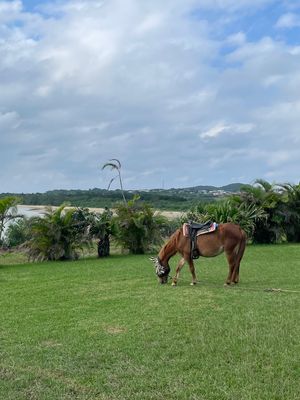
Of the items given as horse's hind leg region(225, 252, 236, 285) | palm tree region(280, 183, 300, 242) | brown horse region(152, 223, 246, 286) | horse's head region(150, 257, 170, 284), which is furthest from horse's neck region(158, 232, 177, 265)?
palm tree region(280, 183, 300, 242)

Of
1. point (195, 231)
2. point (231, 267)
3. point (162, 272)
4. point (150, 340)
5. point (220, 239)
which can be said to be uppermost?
point (195, 231)

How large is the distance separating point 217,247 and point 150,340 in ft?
13.5

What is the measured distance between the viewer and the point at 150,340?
5.90 m

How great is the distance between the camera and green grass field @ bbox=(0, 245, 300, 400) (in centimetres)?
451

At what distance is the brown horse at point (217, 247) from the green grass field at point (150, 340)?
331 mm

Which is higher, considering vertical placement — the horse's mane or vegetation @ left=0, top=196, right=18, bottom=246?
vegetation @ left=0, top=196, right=18, bottom=246

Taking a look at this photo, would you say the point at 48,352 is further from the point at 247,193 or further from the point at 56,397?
the point at 247,193

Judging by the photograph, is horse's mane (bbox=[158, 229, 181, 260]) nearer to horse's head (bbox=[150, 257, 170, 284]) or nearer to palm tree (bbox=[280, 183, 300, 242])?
horse's head (bbox=[150, 257, 170, 284])

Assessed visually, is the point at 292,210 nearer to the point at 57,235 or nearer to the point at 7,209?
the point at 57,235

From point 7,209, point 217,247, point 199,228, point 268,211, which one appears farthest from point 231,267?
point 268,211

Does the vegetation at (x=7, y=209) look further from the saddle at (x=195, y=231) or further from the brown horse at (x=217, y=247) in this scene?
the saddle at (x=195, y=231)

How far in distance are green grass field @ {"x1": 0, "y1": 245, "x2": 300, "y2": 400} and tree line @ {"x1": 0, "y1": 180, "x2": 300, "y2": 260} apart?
5003mm

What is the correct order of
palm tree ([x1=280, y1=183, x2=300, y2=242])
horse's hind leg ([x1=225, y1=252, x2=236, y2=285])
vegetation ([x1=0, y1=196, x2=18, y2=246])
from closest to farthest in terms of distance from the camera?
1. horse's hind leg ([x1=225, y1=252, x2=236, y2=285])
2. vegetation ([x1=0, y1=196, x2=18, y2=246])
3. palm tree ([x1=280, y1=183, x2=300, y2=242])

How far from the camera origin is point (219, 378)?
462 cm
